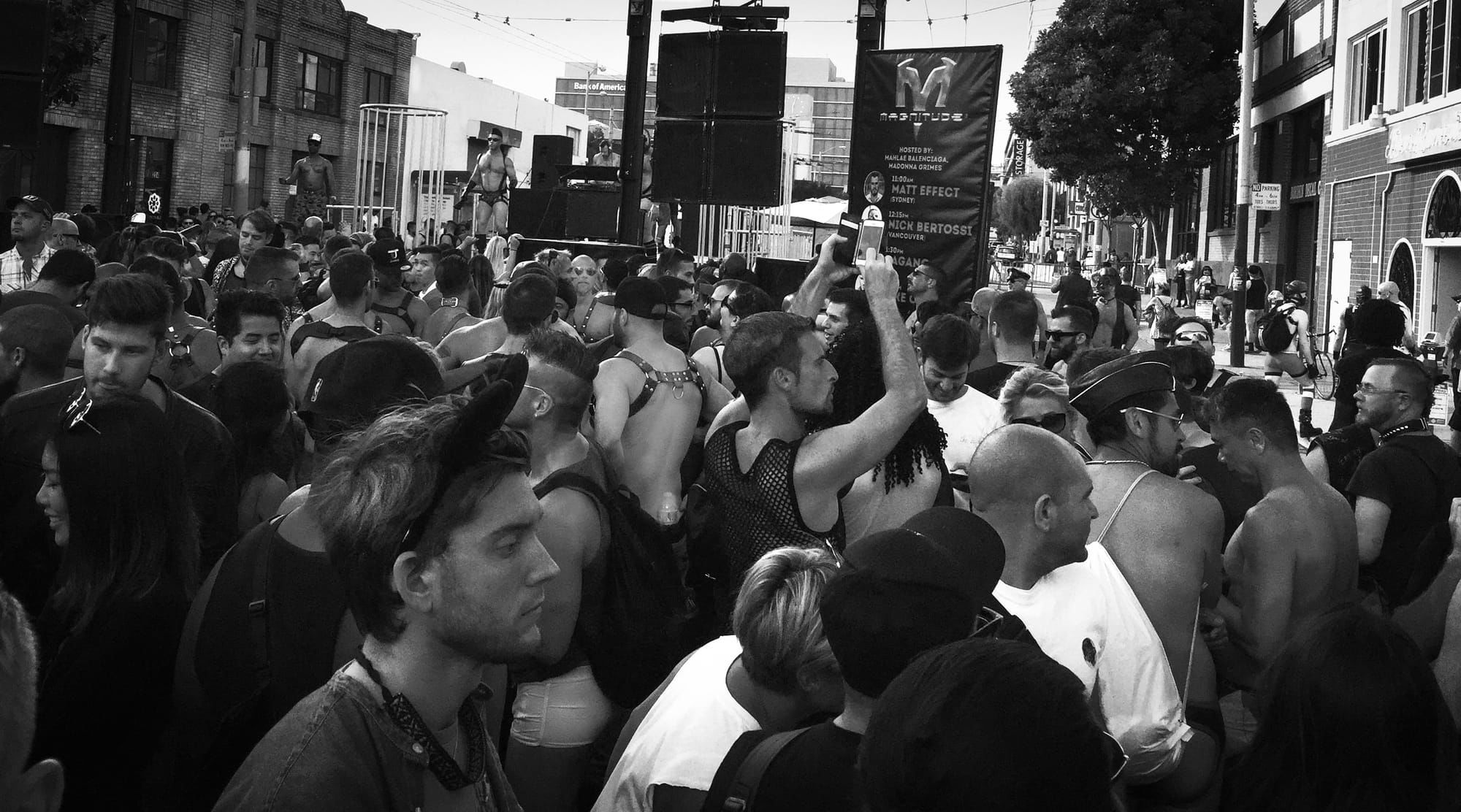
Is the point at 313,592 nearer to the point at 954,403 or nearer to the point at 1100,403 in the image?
the point at 1100,403

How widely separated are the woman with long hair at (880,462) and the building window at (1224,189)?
38.5 m

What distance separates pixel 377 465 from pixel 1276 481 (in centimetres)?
316

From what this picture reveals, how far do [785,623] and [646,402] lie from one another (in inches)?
121

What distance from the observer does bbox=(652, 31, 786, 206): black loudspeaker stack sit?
12477mm

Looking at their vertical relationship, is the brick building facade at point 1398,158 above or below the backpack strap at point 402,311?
above

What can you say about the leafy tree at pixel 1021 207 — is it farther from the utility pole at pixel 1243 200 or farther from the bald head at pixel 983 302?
the bald head at pixel 983 302

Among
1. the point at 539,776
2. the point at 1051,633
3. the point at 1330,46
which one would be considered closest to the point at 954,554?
the point at 1051,633

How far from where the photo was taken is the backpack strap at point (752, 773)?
2342mm

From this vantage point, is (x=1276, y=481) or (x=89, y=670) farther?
(x=1276, y=481)

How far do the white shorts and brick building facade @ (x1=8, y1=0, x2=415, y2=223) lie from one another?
23.3 metres

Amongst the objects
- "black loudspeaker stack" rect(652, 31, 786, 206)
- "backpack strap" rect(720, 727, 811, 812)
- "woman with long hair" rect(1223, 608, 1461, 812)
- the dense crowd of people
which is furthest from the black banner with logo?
"backpack strap" rect(720, 727, 811, 812)

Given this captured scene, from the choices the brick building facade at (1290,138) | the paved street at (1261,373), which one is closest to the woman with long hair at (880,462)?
the paved street at (1261,373)

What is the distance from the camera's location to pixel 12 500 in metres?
3.96

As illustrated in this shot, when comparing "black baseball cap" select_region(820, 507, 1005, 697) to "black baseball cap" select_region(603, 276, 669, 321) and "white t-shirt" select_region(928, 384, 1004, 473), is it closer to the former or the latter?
"white t-shirt" select_region(928, 384, 1004, 473)
